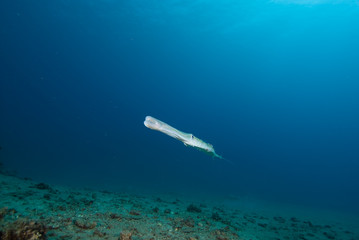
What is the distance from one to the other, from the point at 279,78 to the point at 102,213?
11650 centimetres

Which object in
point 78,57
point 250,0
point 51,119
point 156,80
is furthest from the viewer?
point 51,119

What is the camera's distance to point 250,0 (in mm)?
40625

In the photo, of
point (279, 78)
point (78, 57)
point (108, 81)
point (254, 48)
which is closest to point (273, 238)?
point (254, 48)

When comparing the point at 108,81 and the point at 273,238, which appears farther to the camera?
the point at 108,81

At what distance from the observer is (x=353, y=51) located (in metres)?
69.2

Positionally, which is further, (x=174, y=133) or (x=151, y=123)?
(x=174, y=133)

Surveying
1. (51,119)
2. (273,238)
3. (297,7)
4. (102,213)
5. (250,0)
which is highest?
(297,7)

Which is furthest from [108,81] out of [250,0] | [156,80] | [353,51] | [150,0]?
[353,51]

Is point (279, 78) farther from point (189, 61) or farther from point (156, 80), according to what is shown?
point (156, 80)

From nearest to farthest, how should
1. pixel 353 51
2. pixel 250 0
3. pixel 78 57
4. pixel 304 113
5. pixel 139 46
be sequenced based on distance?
pixel 250 0 → pixel 353 51 → pixel 139 46 → pixel 78 57 → pixel 304 113

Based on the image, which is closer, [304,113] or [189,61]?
[189,61]

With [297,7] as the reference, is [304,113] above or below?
above

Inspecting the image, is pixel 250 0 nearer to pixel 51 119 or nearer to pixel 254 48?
pixel 254 48

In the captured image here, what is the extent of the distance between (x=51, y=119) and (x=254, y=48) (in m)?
A: 150
